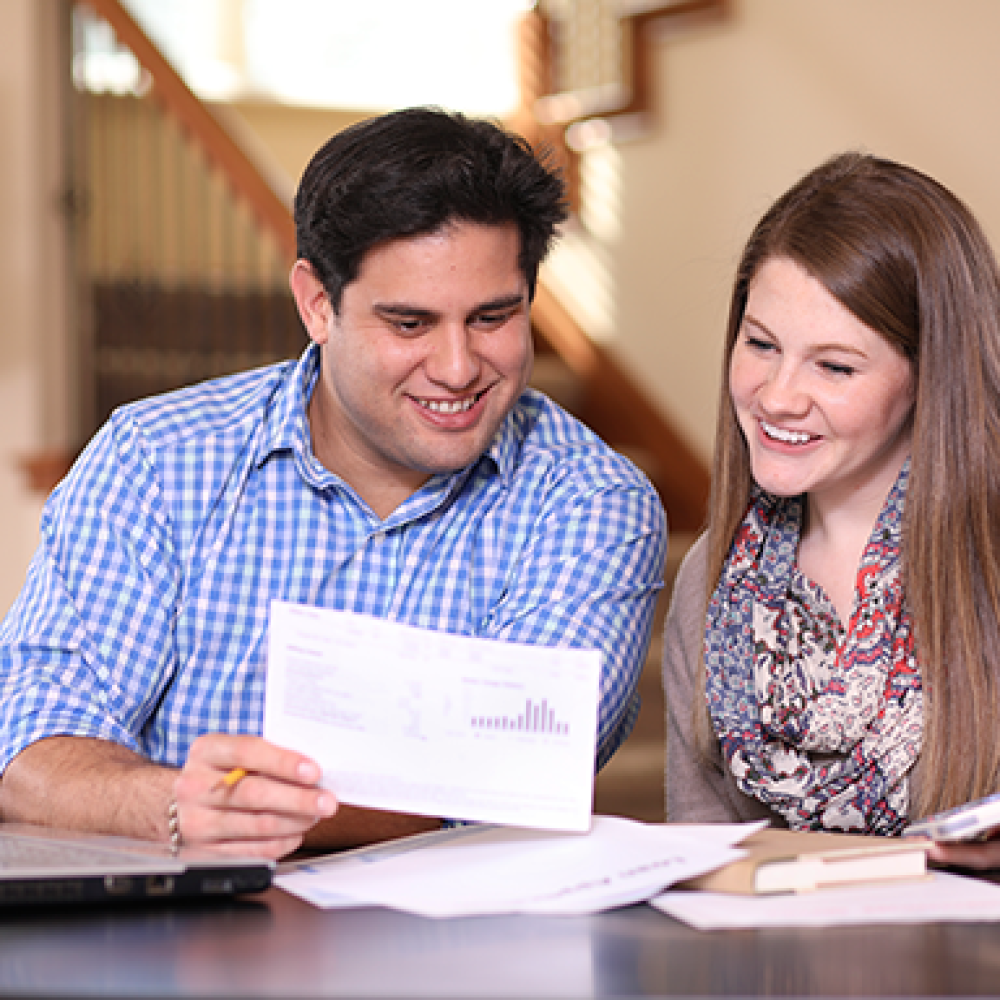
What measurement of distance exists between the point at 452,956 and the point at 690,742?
79 centimetres

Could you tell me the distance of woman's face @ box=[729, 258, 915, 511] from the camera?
138cm

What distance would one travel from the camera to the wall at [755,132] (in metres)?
3.10

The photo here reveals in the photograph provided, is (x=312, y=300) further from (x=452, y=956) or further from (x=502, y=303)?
(x=452, y=956)

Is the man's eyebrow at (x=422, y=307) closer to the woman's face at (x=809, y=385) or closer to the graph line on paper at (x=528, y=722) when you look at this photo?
the woman's face at (x=809, y=385)

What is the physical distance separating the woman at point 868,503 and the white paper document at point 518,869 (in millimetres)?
424

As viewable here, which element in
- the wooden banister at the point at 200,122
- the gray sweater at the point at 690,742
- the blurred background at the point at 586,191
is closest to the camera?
the gray sweater at the point at 690,742

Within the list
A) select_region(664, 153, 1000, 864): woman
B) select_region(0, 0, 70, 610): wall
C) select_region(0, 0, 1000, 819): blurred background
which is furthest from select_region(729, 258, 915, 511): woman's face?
select_region(0, 0, 70, 610): wall

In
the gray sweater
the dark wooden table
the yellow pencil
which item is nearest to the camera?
the dark wooden table

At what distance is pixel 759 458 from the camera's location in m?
1.44

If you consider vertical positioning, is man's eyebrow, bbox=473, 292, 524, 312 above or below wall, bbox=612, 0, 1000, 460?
below

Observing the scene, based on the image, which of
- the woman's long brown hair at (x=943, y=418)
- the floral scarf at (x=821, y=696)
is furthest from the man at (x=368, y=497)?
the woman's long brown hair at (x=943, y=418)

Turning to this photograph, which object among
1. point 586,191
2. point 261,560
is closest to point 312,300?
point 261,560

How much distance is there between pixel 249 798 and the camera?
0.95m

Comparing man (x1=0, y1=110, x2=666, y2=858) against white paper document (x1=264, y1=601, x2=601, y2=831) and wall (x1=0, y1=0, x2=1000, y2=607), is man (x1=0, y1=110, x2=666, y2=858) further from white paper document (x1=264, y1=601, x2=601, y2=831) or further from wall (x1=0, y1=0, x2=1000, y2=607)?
wall (x1=0, y1=0, x2=1000, y2=607)
